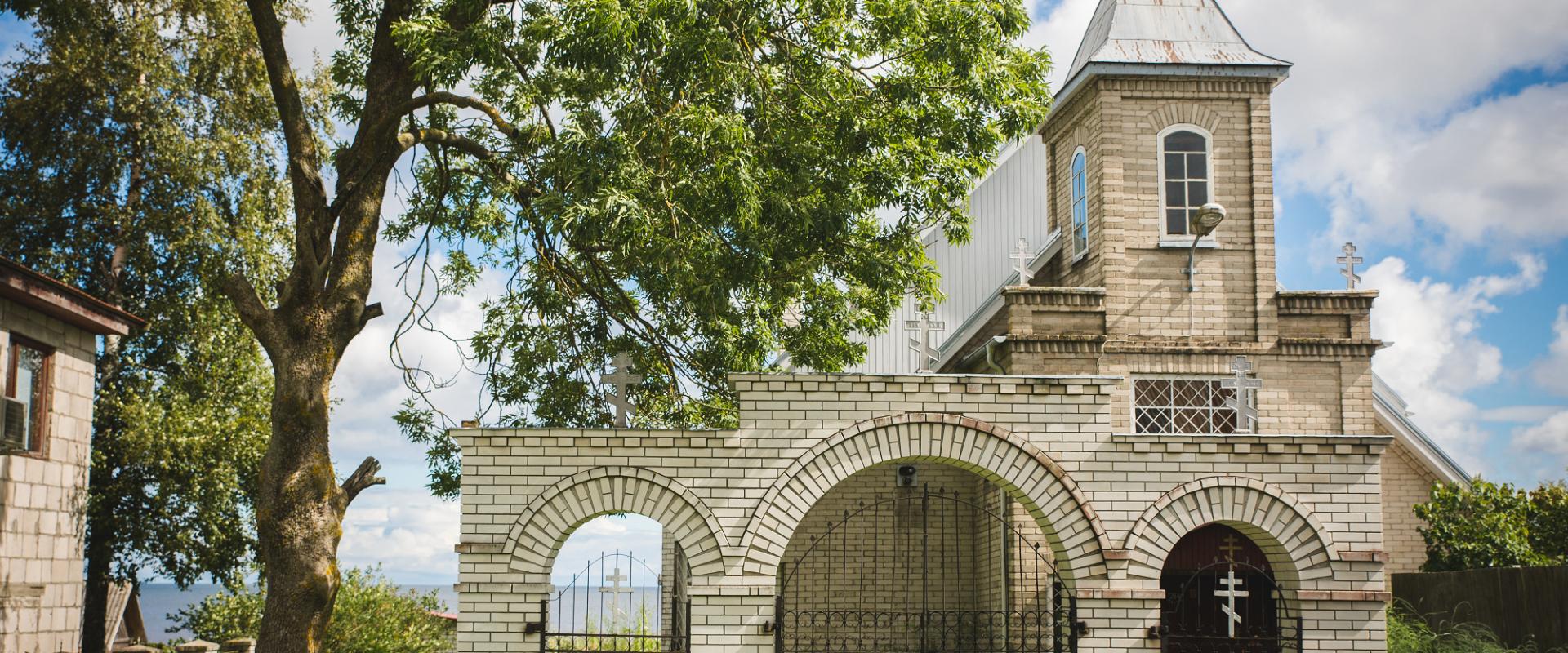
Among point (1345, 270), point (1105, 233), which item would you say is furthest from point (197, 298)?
point (1345, 270)

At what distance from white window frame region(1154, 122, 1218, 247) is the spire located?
0.70 metres

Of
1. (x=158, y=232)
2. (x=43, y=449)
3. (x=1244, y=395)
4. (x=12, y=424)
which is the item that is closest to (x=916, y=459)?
(x=1244, y=395)

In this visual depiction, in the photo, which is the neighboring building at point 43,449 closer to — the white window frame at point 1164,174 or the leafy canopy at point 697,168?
the leafy canopy at point 697,168

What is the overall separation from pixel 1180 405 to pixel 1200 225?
7.22 feet

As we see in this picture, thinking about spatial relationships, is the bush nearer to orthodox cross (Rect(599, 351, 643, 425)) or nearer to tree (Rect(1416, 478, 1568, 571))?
orthodox cross (Rect(599, 351, 643, 425))

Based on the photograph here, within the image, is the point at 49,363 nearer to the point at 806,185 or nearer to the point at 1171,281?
the point at 806,185

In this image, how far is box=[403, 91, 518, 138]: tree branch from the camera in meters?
14.2

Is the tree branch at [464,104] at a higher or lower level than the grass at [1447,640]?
higher

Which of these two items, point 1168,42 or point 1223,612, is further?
point 1168,42

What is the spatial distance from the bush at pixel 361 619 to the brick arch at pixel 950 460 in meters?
8.17

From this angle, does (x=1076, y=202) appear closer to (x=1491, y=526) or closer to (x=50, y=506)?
(x=1491, y=526)

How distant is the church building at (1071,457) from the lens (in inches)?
444

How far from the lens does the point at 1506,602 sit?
1384 cm

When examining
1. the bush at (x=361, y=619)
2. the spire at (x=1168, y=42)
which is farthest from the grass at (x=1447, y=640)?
the bush at (x=361, y=619)
